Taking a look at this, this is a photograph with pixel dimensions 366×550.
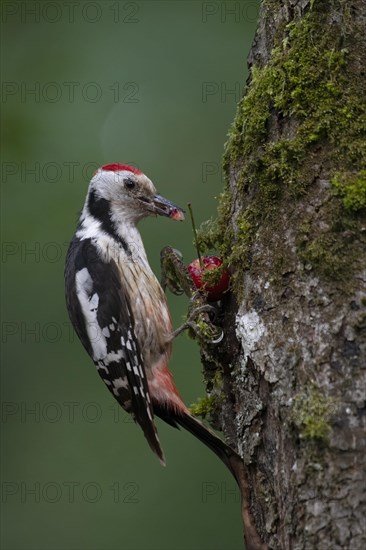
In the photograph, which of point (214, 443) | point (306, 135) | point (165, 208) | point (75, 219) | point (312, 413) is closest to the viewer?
point (312, 413)

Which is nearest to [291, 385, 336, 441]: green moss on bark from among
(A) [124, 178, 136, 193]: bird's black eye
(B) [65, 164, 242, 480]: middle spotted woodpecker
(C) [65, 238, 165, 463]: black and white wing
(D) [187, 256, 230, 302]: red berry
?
(D) [187, 256, 230, 302]: red berry

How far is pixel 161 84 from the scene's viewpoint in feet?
15.1

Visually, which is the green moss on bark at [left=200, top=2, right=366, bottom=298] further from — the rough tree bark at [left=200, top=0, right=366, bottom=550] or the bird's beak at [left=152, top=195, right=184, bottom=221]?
the bird's beak at [left=152, top=195, right=184, bottom=221]

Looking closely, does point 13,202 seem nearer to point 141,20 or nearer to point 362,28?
point 141,20

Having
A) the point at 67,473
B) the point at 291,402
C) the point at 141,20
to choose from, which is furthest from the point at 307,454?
Result: the point at 141,20

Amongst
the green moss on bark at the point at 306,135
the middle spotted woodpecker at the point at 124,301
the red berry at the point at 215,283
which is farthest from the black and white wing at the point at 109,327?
the green moss on bark at the point at 306,135

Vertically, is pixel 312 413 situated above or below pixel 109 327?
below

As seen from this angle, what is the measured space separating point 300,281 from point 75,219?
7.78 feet

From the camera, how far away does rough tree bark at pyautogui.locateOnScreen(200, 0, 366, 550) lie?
7.04ft

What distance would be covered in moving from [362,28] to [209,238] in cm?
101

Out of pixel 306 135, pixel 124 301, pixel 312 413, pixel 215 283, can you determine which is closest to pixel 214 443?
pixel 215 283

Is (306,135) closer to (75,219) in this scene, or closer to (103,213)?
(103,213)

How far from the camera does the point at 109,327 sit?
341cm

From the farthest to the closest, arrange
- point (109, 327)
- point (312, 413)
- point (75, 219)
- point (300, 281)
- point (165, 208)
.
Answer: point (75, 219)
point (165, 208)
point (109, 327)
point (300, 281)
point (312, 413)
